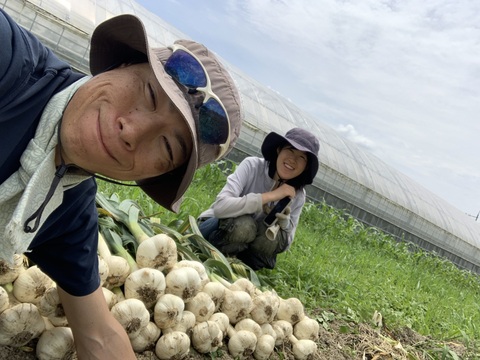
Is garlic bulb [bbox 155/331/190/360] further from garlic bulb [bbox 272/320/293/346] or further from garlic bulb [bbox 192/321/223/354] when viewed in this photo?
garlic bulb [bbox 272/320/293/346]

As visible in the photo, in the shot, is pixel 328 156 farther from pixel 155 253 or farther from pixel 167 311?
pixel 167 311

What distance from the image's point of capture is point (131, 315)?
1.67 meters

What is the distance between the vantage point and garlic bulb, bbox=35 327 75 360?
1.53 metres

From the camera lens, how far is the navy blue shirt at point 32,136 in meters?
1.12

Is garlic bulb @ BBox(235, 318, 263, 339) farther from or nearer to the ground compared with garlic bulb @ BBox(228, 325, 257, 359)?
farther from the ground

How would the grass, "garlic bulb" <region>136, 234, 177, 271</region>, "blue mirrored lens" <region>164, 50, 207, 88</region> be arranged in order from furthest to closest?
1. the grass
2. "garlic bulb" <region>136, 234, 177, 271</region>
3. "blue mirrored lens" <region>164, 50, 207, 88</region>

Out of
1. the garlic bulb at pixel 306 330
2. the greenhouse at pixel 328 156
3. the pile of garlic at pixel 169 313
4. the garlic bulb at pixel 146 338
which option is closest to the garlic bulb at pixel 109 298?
the pile of garlic at pixel 169 313

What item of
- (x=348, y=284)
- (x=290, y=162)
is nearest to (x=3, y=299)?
(x=290, y=162)

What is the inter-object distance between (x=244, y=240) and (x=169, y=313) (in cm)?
137

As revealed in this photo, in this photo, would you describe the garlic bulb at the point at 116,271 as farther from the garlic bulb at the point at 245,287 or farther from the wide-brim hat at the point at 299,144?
the wide-brim hat at the point at 299,144

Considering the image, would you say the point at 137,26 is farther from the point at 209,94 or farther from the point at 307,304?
the point at 307,304

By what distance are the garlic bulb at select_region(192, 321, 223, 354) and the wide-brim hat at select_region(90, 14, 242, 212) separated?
69cm

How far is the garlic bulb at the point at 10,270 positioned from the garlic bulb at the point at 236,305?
83 cm

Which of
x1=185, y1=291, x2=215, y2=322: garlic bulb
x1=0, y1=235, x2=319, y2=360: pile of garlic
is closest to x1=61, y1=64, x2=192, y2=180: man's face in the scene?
x1=0, y1=235, x2=319, y2=360: pile of garlic
